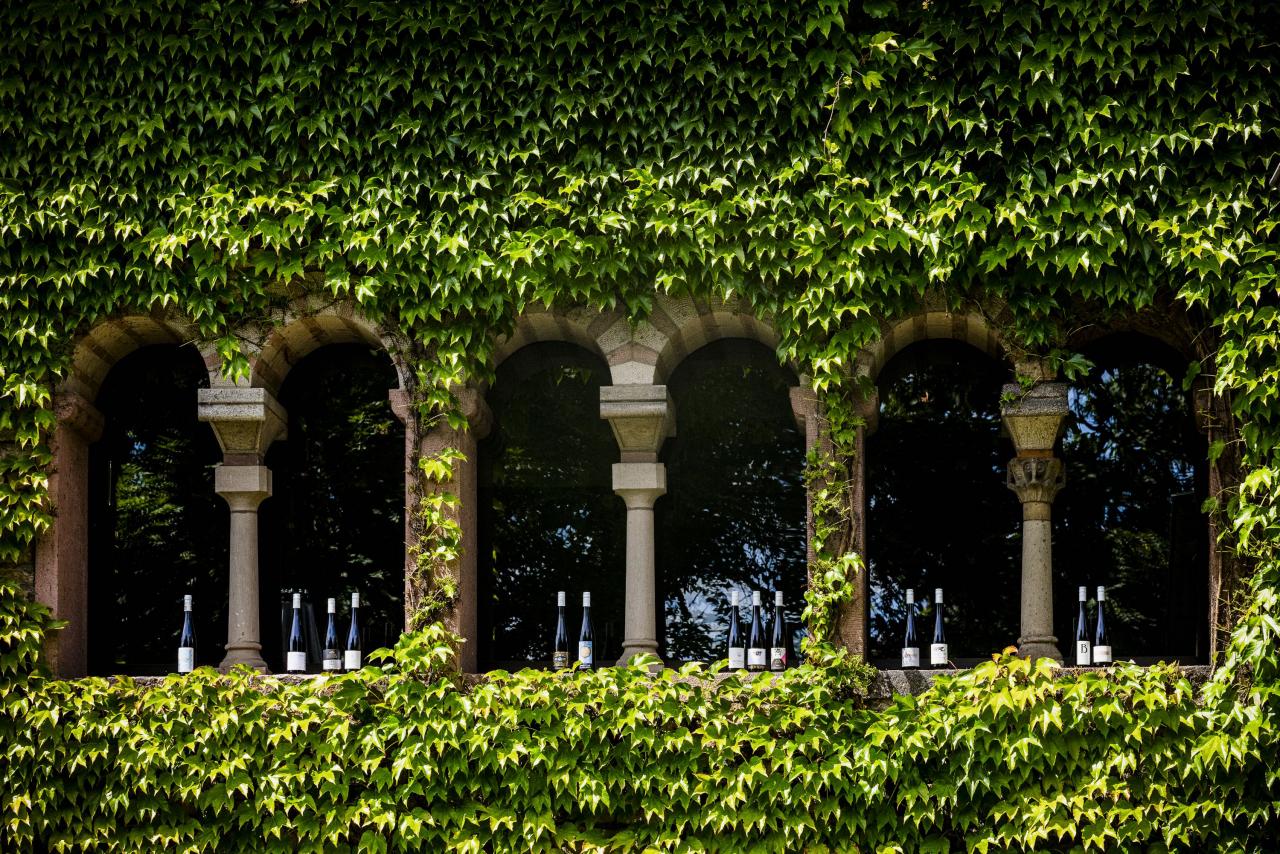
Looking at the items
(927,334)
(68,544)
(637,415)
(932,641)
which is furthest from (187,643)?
(927,334)

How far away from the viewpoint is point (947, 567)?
9.15m

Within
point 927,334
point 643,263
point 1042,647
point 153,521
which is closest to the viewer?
point 1042,647

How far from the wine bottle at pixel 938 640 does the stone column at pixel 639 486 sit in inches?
56.0

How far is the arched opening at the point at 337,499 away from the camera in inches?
371

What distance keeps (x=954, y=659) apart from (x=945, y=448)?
1.16m

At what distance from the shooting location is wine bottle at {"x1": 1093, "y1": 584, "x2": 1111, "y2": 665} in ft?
28.3

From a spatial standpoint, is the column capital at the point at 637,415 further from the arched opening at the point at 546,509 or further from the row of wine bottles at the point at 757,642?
the row of wine bottles at the point at 757,642

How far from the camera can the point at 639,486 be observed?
8781 mm

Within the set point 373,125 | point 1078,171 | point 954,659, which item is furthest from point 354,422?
point 1078,171

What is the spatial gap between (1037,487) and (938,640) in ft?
3.18

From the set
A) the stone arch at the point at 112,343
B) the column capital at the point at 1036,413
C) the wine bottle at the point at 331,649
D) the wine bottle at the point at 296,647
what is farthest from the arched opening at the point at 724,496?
the stone arch at the point at 112,343

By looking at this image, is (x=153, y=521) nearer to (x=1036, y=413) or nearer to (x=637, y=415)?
(x=637, y=415)

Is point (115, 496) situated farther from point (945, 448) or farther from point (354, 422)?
point (945, 448)

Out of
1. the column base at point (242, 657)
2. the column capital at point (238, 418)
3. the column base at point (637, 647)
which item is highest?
the column capital at point (238, 418)
